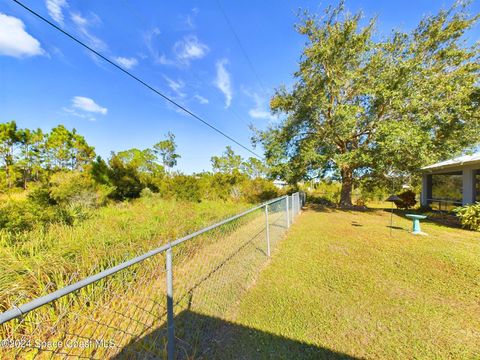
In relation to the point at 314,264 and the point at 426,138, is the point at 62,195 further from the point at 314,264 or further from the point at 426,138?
the point at 426,138

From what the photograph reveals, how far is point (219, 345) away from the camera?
219 cm

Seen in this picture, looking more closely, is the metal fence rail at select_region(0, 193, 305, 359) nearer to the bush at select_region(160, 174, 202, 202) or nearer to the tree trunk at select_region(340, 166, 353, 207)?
the tree trunk at select_region(340, 166, 353, 207)

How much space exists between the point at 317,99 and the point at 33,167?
3198 centimetres

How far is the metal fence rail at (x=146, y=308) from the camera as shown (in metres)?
1.55

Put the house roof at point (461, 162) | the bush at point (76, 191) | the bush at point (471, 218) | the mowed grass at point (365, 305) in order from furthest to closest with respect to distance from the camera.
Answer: the bush at point (76, 191)
the house roof at point (461, 162)
the bush at point (471, 218)
the mowed grass at point (365, 305)

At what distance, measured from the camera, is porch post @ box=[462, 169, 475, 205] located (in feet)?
28.5

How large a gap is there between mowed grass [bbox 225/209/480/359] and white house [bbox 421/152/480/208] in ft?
17.7

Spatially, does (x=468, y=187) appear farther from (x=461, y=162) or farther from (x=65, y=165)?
(x=65, y=165)

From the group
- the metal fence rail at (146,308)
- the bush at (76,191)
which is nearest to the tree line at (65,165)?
the bush at (76,191)

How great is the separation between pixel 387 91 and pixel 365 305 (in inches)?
411

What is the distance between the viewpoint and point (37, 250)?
357 centimetres

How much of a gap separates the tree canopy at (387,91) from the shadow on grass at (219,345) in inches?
389

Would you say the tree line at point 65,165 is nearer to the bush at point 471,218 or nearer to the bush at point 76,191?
the bush at point 76,191

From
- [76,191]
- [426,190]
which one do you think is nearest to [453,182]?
[426,190]
